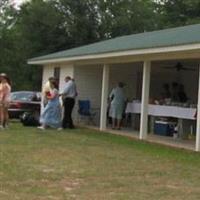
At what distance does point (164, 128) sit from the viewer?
2130cm

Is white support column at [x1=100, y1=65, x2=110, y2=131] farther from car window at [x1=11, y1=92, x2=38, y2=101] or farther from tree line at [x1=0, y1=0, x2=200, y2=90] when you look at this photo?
tree line at [x1=0, y1=0, x2=200, y2=90]

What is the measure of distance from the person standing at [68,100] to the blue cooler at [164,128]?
309cm

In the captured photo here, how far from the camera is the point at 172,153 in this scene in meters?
15.2

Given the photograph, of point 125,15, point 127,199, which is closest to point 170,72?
point 127,199

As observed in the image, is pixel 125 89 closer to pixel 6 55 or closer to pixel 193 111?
pixel 193 111

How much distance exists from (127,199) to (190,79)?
16.9m

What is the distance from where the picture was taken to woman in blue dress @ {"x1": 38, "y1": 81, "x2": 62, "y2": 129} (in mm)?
21781

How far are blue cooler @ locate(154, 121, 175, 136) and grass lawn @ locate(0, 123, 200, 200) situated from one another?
3424 mm

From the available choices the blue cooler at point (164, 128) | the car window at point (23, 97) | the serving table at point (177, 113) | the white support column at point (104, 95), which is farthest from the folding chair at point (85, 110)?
the blue cooler at point (164, 128)

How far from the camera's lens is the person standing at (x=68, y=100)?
2267 cm

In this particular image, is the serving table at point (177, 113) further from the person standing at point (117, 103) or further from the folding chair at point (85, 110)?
the folding chair at point (85, 110)

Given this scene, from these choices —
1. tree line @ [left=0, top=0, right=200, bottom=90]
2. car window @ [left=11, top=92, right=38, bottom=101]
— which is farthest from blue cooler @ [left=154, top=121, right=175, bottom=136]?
tree line @ [left=0, top=0, right=200, bottom=90]

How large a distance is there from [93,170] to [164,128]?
32.3 feet

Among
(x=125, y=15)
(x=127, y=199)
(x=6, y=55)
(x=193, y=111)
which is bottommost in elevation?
(x=127, y=199)
